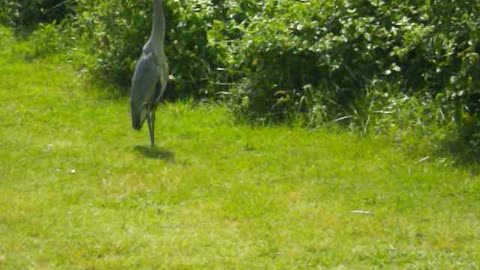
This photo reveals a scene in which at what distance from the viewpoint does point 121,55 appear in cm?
1255

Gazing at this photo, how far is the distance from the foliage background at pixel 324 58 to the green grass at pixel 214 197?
41 cm

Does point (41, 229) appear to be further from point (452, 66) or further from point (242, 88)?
point (452, 66)

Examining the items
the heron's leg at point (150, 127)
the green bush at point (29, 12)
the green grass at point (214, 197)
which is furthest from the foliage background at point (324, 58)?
the green bush at point (29, 12)

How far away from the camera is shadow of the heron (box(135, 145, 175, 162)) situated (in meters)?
10.0

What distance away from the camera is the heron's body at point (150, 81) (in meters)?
10.5

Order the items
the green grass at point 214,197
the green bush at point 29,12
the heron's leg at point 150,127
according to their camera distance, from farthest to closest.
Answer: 1. the green bush at point 29,12
2. the heron's leg at point 150,127
3. the green grass at point 214,197

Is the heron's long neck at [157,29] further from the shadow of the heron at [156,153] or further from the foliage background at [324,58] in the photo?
the shadow of the heron at [156,153]

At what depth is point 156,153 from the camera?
1023 centimetres

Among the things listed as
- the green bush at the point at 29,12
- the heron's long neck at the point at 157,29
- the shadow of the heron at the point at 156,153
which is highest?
the heron's long neck at the point at 157,29

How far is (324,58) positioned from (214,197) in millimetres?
2698

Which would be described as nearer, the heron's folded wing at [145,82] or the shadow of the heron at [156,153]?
the shadow of the heron at [156,153]

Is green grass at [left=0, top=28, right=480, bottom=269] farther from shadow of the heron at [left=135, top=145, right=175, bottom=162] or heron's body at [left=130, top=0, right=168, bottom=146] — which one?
heron's body at [left=130, top=0, right=168, bottom=146]

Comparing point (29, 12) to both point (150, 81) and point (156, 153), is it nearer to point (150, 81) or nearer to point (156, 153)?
point (150, 81)

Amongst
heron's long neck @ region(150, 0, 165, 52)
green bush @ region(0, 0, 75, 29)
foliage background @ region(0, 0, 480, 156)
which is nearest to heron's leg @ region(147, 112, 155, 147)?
heron's long neck @ region(150, 0, 165, 52)
